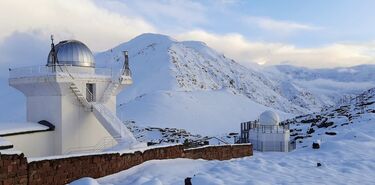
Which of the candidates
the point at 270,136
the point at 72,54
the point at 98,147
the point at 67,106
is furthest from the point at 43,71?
the point at 270,136

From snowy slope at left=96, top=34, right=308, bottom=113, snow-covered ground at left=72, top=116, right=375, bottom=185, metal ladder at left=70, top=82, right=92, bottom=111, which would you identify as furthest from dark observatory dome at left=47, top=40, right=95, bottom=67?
snowy slope at left=96, top=34, right=308, bottom=113

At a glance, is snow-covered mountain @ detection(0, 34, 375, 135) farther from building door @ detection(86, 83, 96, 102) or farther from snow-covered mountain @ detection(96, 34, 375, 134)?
building door @ detection(86, 83, 96, 102)

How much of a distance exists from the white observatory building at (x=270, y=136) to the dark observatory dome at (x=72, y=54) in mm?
14593

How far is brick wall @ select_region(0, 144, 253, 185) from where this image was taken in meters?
12.9

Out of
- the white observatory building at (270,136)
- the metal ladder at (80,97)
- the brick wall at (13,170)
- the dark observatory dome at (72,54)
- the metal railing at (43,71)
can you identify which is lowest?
the white observatory building at (270,136)

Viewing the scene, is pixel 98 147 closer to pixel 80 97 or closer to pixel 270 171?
pixel 80 97

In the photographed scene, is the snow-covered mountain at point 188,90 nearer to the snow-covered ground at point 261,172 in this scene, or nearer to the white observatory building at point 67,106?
the white observatory building at point 67,106

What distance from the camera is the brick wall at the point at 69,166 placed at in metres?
12.9

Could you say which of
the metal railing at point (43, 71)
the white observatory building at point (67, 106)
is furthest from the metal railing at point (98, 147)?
the metal railing at point (43, 71)

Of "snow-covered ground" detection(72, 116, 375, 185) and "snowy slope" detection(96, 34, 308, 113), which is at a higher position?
"snowy slope" detection(96, 34, 308, 113)

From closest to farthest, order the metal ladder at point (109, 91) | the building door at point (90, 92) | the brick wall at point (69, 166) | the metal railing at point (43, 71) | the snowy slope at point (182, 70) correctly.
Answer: the brick wall at point (69, 166)
the metal railing at point (43, 71)
the building door at point (90, 92)
the metal ladder at point (109, 91)
the snowy slope at point (182, 70)

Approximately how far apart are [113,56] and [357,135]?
353 feet

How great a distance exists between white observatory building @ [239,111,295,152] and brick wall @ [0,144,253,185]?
11.5 m

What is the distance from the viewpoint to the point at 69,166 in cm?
1489
